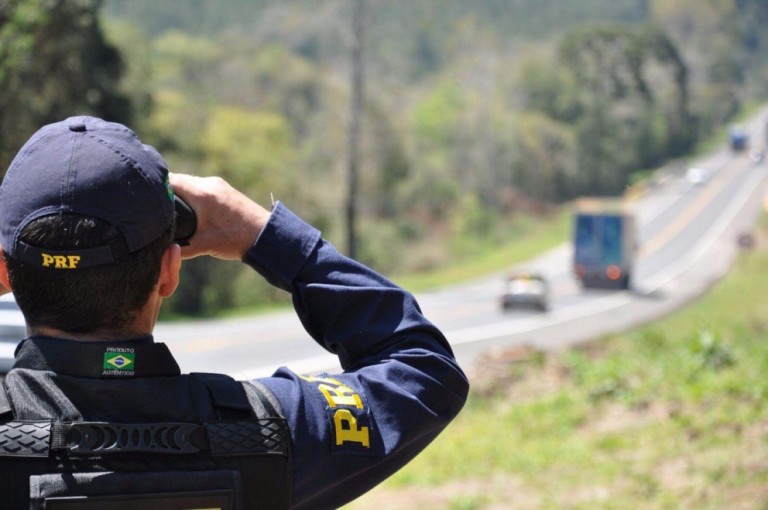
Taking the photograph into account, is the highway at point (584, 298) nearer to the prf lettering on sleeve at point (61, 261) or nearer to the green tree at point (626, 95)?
the green tree at point (626, 95)

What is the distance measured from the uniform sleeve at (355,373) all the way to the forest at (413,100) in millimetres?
1643

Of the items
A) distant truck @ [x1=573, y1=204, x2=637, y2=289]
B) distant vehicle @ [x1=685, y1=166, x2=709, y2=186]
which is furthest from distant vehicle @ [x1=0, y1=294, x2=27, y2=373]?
distant truck @ [x1=573, y1=204, x2=637, y2=289]

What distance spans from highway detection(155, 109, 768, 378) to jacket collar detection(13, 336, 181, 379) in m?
9.10

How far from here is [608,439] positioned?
34.0 ft

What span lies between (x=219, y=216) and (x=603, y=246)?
39.7 m

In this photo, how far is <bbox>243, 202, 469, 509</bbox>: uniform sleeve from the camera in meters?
1.98

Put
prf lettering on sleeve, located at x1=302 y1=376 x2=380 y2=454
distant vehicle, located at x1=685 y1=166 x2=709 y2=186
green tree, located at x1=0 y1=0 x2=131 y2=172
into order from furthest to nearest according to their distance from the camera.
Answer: distant vehicle, located at x1=685 y1=166 x2=709 y2=186 < green tree, located at x1=0 y1=0 x2=131 y2=172 < prf lettering on sleeve, located at x1=302 y1=376 x2=380 y2=454

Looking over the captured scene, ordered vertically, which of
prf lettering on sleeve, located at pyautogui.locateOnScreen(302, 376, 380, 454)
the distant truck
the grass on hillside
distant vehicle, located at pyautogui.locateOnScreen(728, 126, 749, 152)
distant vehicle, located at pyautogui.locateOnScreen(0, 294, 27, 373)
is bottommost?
the distant truck

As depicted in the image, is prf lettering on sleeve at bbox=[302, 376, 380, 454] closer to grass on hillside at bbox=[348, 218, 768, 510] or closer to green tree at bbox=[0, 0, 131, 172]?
grass on hillside at bbox=[348, 218, 768, 510]

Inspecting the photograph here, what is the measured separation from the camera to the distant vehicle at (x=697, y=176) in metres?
28.1

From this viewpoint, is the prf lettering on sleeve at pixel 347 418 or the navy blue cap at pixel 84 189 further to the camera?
the prf lettering on sleeve at pixel 347 418

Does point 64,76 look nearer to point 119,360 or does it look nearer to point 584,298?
point 584,298

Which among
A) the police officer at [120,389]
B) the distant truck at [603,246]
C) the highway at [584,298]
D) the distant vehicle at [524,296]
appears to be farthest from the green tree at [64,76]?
the police officer at [120,389]

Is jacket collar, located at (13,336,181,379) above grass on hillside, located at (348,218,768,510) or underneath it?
above
